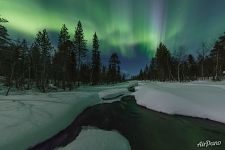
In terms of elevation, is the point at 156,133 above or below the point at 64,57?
below

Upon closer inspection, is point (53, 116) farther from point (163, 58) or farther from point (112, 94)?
point (163, 58)

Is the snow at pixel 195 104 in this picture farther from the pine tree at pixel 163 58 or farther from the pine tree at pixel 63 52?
the pine tree at pixel 163 58

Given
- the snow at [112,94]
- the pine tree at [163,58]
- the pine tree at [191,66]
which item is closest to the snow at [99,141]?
the snow at [112,94]

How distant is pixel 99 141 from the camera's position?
10125 millimetres

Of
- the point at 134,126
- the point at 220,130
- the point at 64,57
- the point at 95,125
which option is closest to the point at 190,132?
the point at 220,130

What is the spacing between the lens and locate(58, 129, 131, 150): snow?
367 inches

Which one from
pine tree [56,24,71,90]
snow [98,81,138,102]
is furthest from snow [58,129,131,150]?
pine tree [56,24,71,90]

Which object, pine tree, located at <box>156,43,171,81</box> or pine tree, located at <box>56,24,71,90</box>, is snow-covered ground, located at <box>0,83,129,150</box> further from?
pine tree, located at <box>156,43,171,81</box>

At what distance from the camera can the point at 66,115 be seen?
50.8 feet

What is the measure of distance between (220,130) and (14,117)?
1036 cm

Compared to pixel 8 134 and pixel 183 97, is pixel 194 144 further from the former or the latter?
pixel 183 97

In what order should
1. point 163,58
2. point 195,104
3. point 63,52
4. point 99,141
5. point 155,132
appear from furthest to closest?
point 163,58, point 63,52, point 195,104, point 155,132, point 99,141

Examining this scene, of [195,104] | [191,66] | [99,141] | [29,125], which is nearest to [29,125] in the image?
[29,125]

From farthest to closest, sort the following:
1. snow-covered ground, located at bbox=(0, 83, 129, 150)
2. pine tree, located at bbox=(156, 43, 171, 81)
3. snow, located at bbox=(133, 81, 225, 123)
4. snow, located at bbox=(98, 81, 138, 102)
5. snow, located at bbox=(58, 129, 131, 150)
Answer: pine tree, located at bbox=(156, 43, 171, 81) → snow, located at bbox=(98, 81, 138, 102) → snow, located at bbox=(133, 81, 225, 123) → snow, located at bbox=(58, 129, 131, 150) → snow-covered ground, located at bbox=(0, 83, 129, 150)
